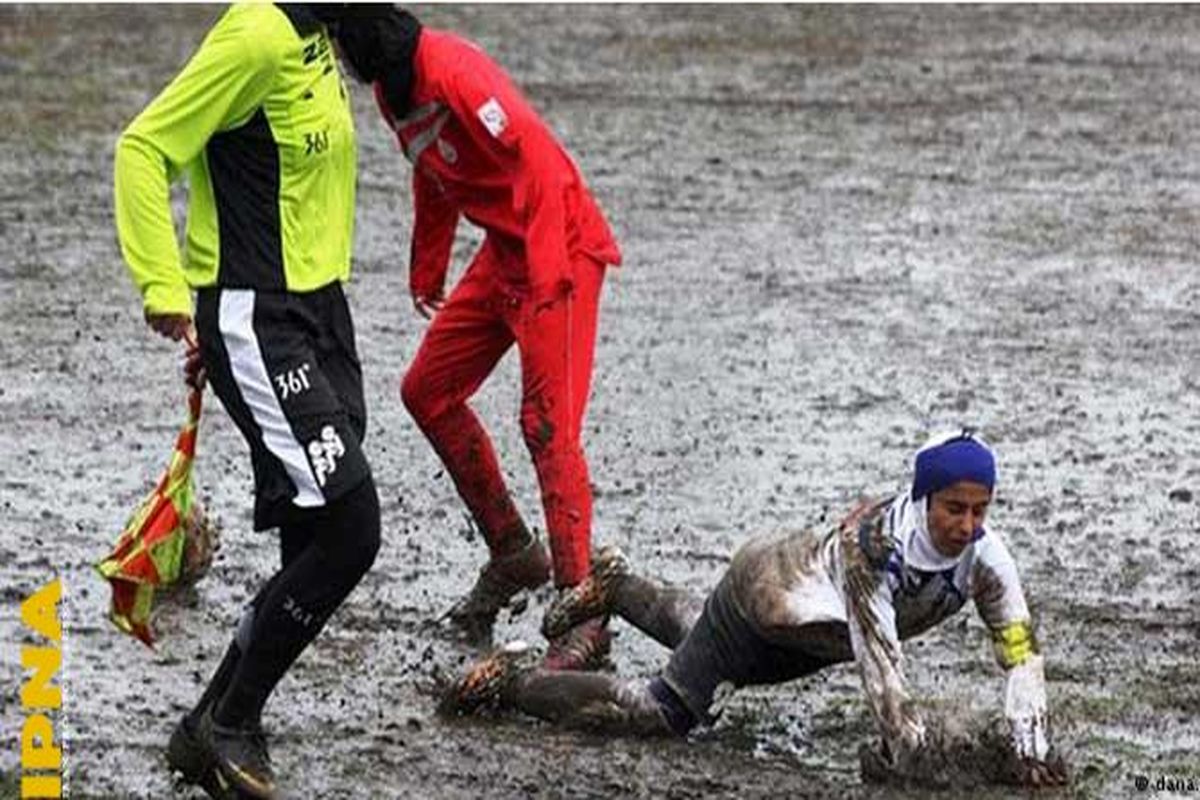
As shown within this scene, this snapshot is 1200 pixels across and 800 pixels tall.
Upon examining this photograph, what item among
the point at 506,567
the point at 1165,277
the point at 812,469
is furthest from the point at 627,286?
the point at 506,567

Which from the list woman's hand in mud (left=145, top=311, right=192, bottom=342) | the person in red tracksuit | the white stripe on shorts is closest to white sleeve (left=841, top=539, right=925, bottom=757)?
the person in red tracksuit

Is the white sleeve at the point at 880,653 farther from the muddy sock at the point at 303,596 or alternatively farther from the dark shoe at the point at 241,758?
the dark shoe at the point at 241,758

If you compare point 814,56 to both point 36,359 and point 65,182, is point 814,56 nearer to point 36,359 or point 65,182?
point 65,182

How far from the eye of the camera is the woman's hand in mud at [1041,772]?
7516 millimetres

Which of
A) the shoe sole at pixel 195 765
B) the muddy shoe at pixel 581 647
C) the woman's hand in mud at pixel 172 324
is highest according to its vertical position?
the woman's hand in mud at pixel 172 324

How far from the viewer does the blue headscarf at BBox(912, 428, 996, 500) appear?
750 cm

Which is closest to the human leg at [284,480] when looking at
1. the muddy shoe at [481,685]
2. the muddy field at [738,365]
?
the muddy field at [738,365]

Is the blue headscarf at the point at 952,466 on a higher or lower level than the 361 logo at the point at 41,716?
higher

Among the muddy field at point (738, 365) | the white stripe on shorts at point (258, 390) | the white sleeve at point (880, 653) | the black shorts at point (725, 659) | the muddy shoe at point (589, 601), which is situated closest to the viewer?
the white stripe on shorts at point (258, 390)

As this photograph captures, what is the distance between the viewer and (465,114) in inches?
331

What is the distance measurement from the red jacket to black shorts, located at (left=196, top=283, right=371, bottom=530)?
47.9 inches

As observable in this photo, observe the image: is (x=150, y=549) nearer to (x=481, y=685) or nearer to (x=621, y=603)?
(x=481, y=685)

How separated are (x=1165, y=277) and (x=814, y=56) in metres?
5.73

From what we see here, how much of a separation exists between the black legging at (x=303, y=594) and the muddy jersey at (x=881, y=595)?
1.09 m
